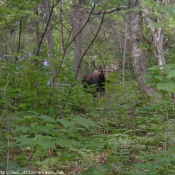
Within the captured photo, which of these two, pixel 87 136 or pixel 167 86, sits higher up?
pixel 167 86

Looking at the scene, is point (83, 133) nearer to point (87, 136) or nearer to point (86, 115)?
point (87, 136)

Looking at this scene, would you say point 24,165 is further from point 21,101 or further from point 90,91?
point 90,91

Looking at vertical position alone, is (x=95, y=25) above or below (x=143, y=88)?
above

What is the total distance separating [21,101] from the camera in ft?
20.5

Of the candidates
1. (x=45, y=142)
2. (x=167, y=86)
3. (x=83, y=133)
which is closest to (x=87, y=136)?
(x=83, y=133)

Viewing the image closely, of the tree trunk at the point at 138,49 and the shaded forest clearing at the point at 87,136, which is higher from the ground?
the tree trunk at the point at 138,49

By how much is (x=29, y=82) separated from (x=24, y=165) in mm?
2832

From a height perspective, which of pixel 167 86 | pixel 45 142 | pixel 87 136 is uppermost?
pixel 167 86

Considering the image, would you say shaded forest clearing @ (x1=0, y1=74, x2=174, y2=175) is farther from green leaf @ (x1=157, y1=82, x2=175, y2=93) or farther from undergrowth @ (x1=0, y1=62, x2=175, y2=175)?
green leaf @ (x1=157, y1=82, x2=175, y2=93)

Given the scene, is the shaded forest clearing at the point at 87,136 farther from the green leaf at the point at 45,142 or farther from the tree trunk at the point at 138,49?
the tree trunk at the point at 138,49

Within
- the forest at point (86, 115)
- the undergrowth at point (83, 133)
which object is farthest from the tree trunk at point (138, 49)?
the undergrowth at point (83, 133)

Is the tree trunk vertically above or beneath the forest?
above

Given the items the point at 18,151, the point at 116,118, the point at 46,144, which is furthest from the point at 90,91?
the point at 46,144

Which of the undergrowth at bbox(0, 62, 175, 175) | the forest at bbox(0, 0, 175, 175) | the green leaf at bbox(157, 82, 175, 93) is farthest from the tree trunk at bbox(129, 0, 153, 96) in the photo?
the green leaf at bbox(157, 82, 175, 93)
